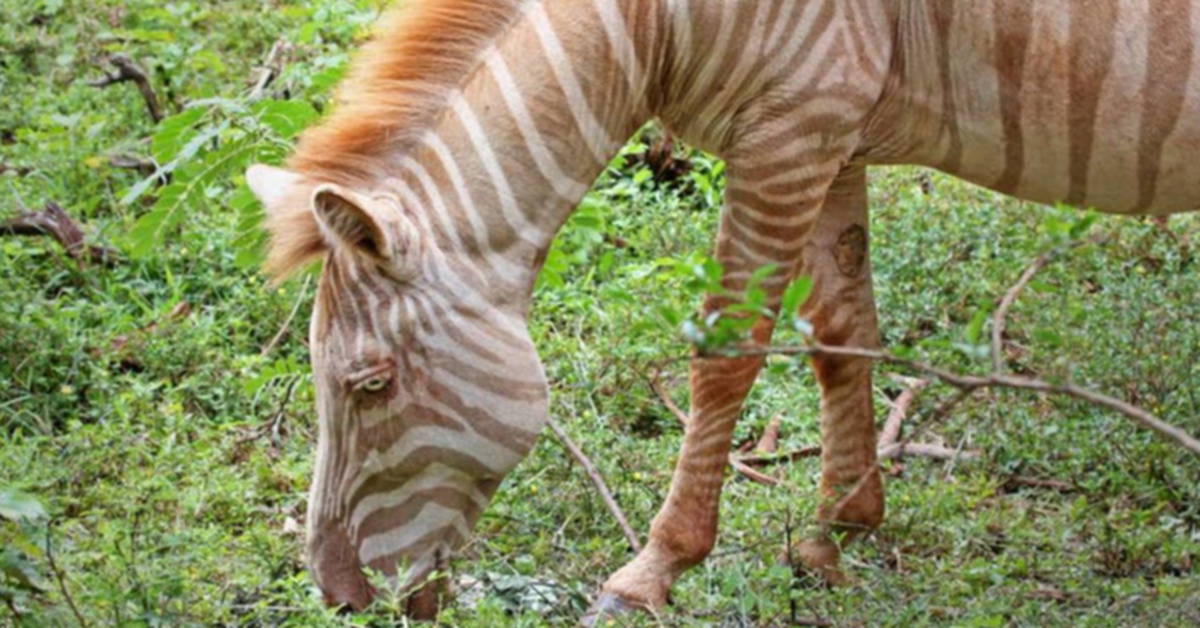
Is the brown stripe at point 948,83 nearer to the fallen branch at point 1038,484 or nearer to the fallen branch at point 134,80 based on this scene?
the fallen branch at point 1038,484

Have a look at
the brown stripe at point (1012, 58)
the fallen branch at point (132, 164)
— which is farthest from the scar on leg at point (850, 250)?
the fallen branch at point (132, 164)

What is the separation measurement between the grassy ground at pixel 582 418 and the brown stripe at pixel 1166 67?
61 centimetres

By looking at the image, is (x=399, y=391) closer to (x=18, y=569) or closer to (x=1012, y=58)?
(x=18, y=569)

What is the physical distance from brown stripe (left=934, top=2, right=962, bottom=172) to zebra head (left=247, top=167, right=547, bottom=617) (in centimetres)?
149

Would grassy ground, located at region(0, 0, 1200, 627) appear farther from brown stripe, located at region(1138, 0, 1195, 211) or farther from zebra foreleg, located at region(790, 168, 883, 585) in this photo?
brown stripe, located at region(1138, 0, 1195, 211)

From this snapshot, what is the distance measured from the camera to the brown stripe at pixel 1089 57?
5668 millimetres

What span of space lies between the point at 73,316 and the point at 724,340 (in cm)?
509

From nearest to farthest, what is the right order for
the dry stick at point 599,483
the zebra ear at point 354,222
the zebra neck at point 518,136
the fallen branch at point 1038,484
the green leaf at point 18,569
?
the zebra ear at point 354,222, the green leaf at point 18,569, the zebra neck at point 518,136, the dry stick at point 599,483, the fallen branch at point 1038,484

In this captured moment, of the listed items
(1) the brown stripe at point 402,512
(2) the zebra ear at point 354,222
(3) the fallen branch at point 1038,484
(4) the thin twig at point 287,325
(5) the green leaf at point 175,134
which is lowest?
(4) the thin twig at point 287,325

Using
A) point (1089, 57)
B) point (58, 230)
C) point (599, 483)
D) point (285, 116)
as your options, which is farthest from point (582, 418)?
point (58, 230)

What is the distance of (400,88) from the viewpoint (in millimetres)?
5434

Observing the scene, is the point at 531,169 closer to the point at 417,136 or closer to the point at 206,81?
the point at 417,136

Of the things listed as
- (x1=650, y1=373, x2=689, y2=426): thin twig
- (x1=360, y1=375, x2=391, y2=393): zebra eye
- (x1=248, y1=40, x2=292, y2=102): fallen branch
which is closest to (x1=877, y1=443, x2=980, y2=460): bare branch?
(x1=650, y1=373, x2=689, y2=426): thin twig

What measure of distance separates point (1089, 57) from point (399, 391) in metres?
2.30
